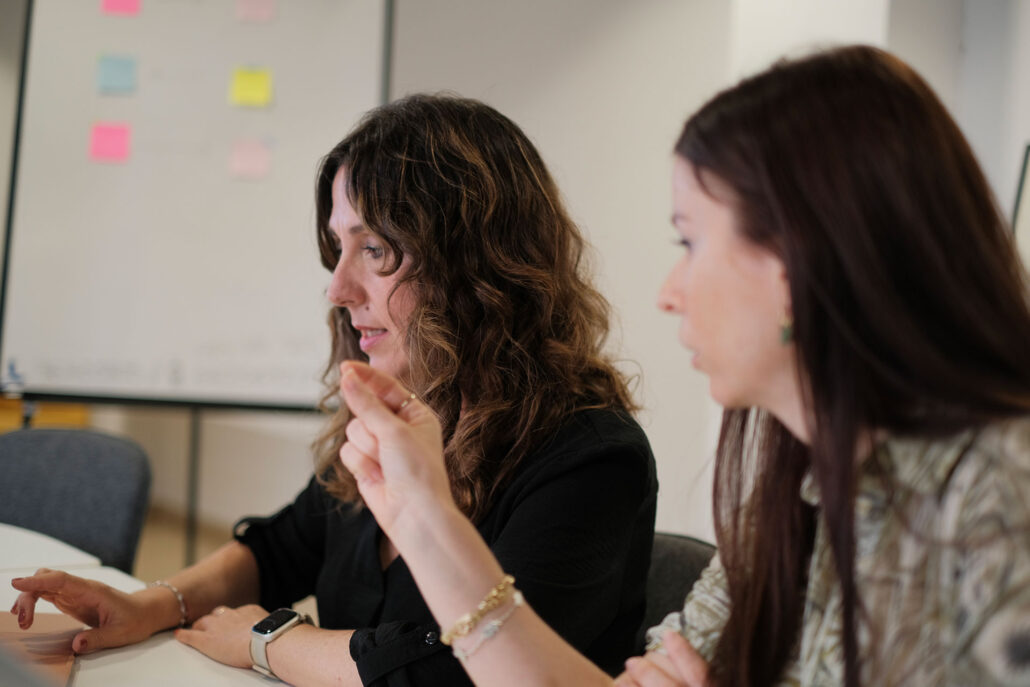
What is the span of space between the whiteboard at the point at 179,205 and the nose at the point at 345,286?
5.21ft

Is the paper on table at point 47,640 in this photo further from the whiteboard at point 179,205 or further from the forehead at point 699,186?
the whiteboard at point 179,205

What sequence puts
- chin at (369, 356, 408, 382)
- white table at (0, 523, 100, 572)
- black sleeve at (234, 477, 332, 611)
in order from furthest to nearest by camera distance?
1. black sleeve at (234, 477, 332, 611)
2. white table at (0, 523, 100, 572)
3. chin at (369, 356, 408, 382)

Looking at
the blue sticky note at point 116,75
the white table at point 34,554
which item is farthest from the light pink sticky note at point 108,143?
the white table at point 34,554

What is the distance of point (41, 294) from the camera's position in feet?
10.3

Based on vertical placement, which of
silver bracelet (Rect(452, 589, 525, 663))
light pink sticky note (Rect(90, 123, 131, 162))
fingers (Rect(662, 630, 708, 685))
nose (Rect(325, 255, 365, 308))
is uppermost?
light pink sticky note (Rect(90, 123, 131, 162))

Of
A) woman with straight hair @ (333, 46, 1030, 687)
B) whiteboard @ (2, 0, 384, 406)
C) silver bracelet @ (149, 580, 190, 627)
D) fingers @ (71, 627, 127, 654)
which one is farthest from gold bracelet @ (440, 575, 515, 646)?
whiteboard @ (2, 0, 384, 406)

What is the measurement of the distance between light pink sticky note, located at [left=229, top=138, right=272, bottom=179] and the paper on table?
2.01 meters

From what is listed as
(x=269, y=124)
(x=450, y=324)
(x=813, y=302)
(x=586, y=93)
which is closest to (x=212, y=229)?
(x=269, y=124)

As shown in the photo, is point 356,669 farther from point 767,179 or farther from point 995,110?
point 995,110

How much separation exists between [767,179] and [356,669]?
0.80 meters

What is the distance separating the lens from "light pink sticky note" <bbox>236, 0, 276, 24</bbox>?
308 cm

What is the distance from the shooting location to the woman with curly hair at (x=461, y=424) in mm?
1202

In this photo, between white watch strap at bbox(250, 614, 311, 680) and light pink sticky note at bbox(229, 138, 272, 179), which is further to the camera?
light pink sticky note at bbox(229, 138, 272, 179)

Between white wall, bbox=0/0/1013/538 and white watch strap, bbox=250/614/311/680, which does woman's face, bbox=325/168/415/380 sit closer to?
white watch strap, bbox=250/614/311/680
